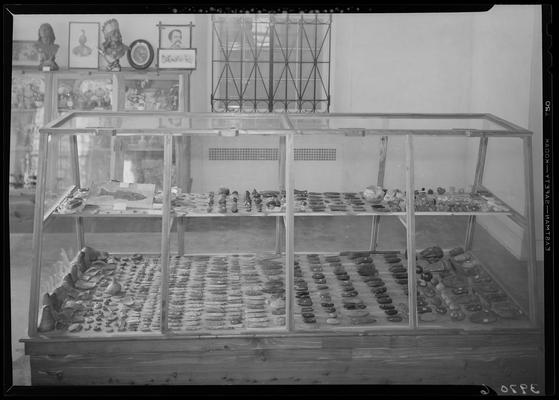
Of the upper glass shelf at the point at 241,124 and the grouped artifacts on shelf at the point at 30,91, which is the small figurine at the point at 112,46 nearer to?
the grouped artifacts on shelf at the point at 30,91

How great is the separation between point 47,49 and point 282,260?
10.8ft

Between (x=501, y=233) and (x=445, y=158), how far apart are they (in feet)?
5.79

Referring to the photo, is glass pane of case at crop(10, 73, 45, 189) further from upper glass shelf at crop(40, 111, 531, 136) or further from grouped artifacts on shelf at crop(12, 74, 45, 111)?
upper glass shelf at crop(40, 111, 531, 136)

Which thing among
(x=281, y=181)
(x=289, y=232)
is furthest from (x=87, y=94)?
(x=289, y=232)

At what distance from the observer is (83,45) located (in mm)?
7410

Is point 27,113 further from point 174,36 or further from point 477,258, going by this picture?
point 477,258

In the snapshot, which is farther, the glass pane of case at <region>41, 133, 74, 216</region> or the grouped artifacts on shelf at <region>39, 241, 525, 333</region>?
the glass pane of case at <region>41, 133, 74, 216</region>

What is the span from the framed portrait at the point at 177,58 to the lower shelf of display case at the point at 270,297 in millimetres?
2411

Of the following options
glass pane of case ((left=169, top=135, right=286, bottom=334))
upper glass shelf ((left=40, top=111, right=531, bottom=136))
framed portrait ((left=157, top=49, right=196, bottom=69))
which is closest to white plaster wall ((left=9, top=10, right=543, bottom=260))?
framed portrait ((left=157, top=49, right=196, bottom=69))

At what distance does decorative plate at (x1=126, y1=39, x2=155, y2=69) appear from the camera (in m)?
7.41

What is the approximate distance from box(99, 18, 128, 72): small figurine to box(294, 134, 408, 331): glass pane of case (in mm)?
1939

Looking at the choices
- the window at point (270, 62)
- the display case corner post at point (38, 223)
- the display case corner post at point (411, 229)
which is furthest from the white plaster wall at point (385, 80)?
the display case corner post at point (38, 223)

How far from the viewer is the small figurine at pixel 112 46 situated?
24.0 feet

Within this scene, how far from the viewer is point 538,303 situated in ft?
14.5
